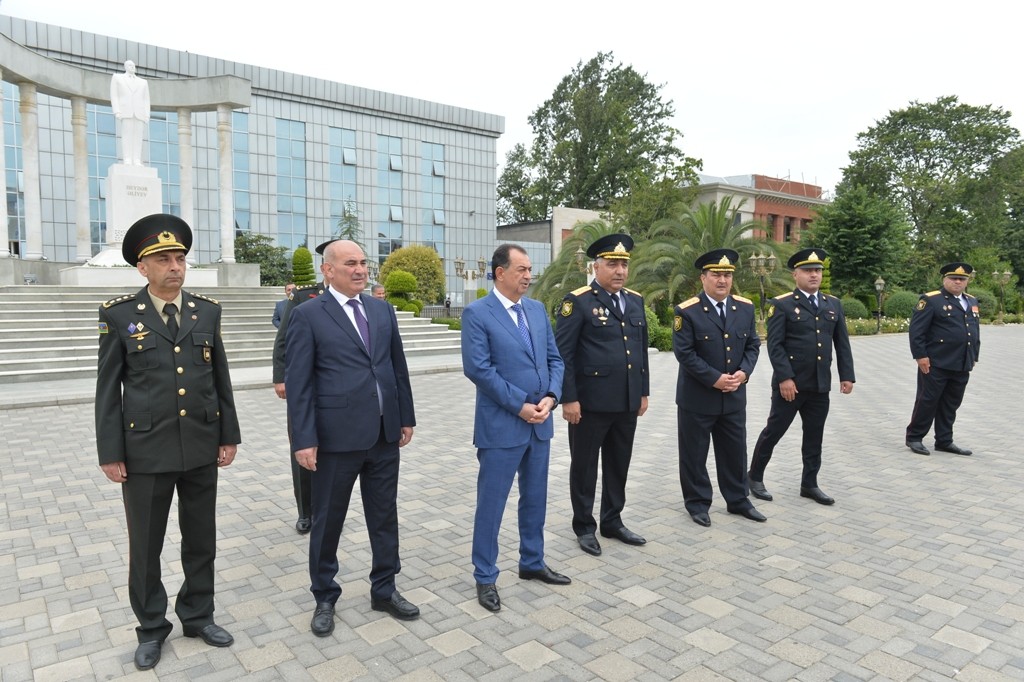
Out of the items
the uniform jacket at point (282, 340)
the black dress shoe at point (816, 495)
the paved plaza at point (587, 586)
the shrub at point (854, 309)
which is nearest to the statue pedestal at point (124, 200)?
the paved plaza at point (587, 586)

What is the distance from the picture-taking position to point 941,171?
45844 millimetres

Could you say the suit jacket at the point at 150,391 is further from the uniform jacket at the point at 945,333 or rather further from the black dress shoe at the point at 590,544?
the uniform jacket at the point at 945,333

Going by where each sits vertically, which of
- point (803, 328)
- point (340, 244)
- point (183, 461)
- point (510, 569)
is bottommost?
point (510, 569)

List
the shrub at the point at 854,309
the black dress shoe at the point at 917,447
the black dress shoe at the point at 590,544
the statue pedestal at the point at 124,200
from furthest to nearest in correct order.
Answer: the shrub at the point at 854,309, the statue pedestal at the point at 124,200, the black dress shoe at the point at 917,447, the black dress shoe at the point at 590,544

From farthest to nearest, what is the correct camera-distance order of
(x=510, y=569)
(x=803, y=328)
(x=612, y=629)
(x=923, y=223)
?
(x=923, y=223)
(x=803, y=328)
(x=510, y=569)
(x=612, y=629)

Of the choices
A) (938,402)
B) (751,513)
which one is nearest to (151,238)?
(751,513)

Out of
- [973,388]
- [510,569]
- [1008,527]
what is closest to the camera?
[510,569]

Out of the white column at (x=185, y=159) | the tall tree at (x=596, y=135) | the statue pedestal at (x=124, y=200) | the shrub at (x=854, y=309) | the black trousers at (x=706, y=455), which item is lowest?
the black trousers at (x=706, y=455)

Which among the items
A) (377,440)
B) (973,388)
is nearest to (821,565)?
(377,440)

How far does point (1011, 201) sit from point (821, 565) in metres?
55.0

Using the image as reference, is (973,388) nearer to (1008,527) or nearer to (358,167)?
(1008,527)

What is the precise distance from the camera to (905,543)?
15.8ft

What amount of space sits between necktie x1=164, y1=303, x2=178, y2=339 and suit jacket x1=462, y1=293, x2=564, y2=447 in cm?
149

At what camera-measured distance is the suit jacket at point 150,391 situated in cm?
325
